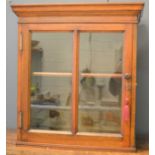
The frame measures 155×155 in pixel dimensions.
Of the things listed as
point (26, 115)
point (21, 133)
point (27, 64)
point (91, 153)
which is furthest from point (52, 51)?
point (91, 153)

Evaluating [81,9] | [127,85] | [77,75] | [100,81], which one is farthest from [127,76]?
[81,9]

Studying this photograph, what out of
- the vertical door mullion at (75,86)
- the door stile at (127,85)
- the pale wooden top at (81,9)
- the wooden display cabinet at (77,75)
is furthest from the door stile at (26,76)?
the door stile at (127,85)

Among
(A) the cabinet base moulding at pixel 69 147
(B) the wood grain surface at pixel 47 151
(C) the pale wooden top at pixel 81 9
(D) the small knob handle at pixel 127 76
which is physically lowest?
(B) the wood grain surface at pixel 47 151

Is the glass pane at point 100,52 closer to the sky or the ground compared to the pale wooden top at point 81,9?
closer to the ground

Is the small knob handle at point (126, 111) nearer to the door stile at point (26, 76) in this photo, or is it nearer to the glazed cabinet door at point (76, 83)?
the glazed cabinet door at point (76, 83)

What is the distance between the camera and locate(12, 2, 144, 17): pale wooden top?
46.1 inches

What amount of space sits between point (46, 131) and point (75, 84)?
332 mm

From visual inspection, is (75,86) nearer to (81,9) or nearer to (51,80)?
(51,80)

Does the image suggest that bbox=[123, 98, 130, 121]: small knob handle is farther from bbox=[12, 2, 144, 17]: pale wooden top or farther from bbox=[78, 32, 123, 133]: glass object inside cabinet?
bbox=[12, 2, 144, 17]: pale wooden top

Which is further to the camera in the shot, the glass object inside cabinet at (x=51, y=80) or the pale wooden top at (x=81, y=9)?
the glass object inside cabinet at (x=51, y=80)

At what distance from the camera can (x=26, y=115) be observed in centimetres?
130

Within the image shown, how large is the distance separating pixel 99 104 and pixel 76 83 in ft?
0.63

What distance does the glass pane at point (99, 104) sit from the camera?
4.20ft

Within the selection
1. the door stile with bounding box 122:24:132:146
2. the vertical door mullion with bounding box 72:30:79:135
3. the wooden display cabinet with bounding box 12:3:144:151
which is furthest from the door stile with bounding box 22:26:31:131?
the door stile with bounding box 122:24:132:146
